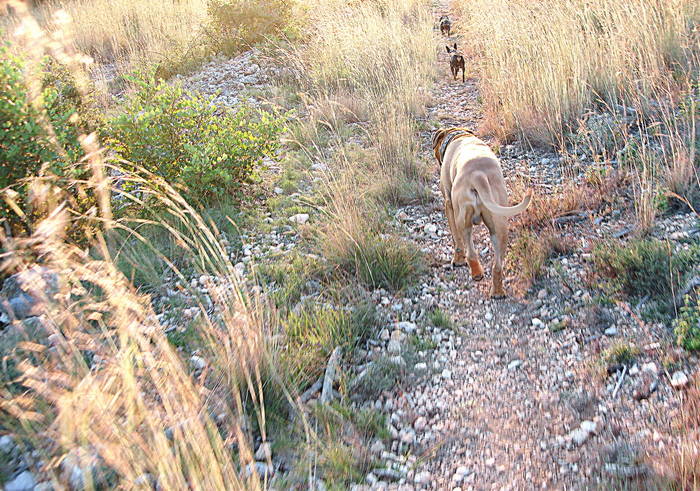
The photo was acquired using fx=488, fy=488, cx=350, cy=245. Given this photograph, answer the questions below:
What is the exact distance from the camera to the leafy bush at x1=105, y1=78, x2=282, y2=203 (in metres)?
4.47

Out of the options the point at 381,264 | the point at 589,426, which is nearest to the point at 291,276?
the point at 381,264

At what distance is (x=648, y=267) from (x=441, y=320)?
134cm

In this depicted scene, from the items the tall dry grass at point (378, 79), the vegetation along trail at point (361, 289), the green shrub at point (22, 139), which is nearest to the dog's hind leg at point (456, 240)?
the vegetation along trail at point (361, 289)

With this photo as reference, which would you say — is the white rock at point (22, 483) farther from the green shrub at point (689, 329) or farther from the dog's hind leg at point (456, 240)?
the green shrub at point (689, 329)

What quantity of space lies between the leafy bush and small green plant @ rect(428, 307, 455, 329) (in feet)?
7.66

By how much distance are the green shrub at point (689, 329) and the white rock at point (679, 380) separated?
7.8 inches

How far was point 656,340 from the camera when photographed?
2.66m

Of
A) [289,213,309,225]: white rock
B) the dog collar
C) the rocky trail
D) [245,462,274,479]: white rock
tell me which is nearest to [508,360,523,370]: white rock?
the rocky trail

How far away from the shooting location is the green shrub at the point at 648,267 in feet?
9.78

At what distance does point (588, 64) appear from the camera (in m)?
5.42

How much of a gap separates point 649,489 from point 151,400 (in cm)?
219

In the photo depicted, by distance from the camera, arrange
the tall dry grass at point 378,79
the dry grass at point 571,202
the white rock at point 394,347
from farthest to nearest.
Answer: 1. the tall dry grass at point 378,79
2. the dry grass at point 571,202
3. the white rock at point 394,347

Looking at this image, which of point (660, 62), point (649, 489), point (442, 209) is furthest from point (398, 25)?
point (649, 489)

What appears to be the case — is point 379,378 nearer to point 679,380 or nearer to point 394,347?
point 394,347
